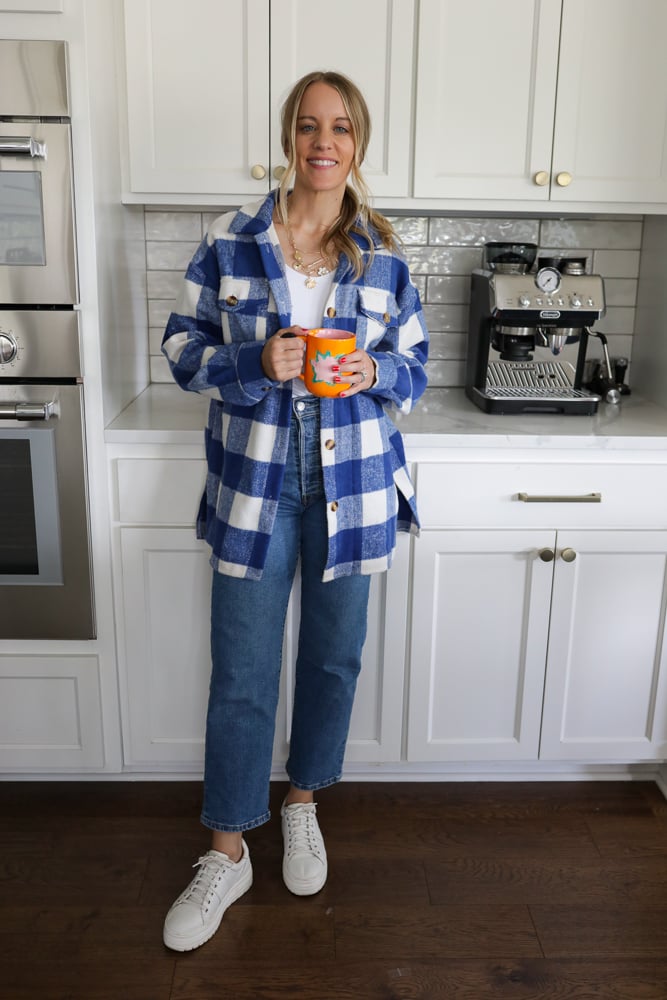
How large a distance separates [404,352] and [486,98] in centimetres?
76

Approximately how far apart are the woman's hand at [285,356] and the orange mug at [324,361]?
36 mm

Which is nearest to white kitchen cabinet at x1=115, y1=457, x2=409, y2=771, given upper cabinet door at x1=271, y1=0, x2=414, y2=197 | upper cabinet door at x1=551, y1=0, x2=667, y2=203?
upper cabinet door at x1=271, y1=0, x2=414, y2=197

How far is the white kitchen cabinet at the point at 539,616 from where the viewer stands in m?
2.01

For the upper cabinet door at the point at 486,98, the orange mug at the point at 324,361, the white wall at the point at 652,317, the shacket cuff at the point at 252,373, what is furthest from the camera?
the white wall at the point at 652,317

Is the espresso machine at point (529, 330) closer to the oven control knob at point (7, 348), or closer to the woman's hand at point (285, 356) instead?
the woman's hand at point (285, 356)

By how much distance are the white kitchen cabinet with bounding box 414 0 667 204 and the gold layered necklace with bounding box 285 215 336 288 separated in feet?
1.95

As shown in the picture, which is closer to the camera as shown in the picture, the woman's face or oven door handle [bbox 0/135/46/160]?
the woman's face

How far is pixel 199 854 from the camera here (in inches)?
77.4

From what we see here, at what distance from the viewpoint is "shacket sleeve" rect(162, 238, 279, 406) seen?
1.55 meters

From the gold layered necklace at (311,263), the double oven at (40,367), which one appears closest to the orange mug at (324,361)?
the gold layered necklace at (311,263)

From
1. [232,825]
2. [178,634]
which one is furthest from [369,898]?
[178,634]

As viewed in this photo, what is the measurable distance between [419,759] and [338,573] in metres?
0.70

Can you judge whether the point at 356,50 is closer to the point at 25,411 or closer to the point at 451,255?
the point at 451,255

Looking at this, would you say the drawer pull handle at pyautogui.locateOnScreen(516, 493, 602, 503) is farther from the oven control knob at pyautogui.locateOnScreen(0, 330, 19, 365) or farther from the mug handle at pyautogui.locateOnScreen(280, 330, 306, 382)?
the oven control knob at pyautogui.locateOnScreen(0, 330, 19, 365)
